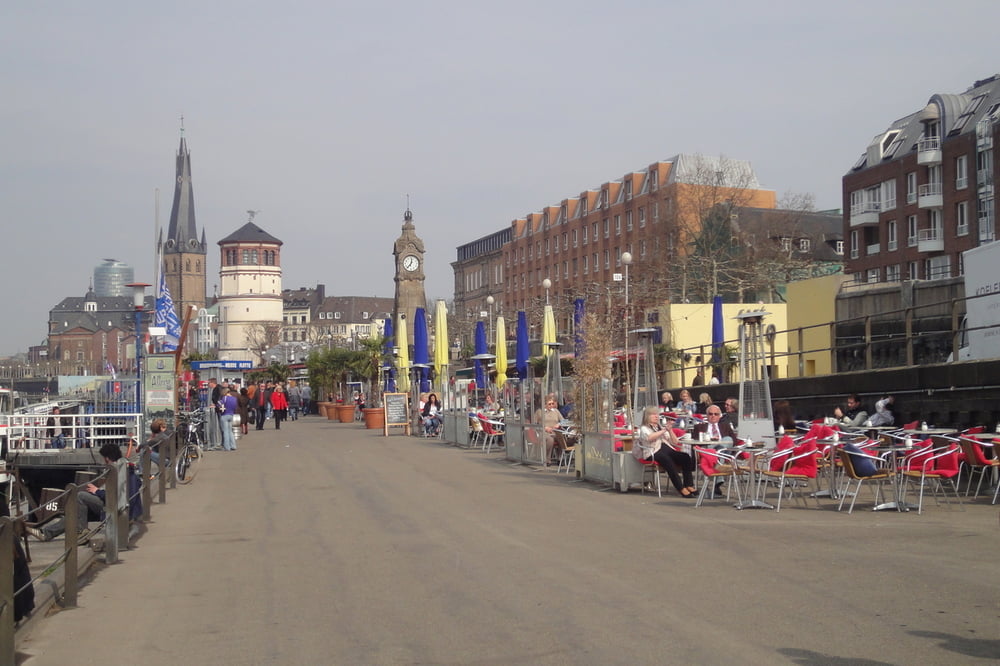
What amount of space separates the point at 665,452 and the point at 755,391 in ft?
8.05

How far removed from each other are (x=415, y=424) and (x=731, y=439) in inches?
831

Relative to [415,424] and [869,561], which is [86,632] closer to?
[869,561]

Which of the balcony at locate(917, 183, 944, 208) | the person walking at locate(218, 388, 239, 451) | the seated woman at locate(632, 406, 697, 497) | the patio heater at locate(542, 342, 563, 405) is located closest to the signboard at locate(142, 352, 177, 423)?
the person walking at locate(218, 388, 239, 451)

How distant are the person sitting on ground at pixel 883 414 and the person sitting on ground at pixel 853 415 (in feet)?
0.73

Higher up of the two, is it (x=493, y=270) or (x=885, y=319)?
(x=493, y=270)

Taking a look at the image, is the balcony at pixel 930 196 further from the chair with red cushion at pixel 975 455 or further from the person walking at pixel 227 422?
the chair with red cushion at pixel 975 455

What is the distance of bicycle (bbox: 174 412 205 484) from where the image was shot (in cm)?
2006

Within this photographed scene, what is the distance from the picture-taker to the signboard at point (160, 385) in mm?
23969

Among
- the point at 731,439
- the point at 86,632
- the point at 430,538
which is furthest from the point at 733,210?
the point at 86,632

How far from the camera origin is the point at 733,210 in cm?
6688

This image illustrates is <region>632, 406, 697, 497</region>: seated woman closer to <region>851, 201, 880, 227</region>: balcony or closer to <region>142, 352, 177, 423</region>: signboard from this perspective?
<region>142, 352, 177, 423</region>: signboard

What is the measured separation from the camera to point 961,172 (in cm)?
5750

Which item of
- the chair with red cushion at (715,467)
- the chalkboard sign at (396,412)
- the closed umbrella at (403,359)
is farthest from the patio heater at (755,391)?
the closed umbrella at (403,359)

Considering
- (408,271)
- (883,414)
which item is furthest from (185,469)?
(408,271)
